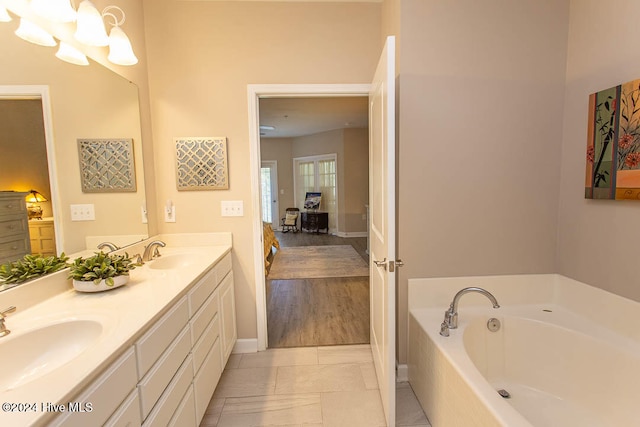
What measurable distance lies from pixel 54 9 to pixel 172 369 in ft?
5.53

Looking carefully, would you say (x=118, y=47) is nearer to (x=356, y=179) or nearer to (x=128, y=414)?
(x=128, y=414)

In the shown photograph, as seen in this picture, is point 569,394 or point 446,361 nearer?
point 446,361

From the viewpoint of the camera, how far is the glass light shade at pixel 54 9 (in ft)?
4.00

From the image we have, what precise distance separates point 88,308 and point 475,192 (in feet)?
7.13

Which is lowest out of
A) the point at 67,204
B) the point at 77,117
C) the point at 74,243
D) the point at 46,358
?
the point at 46,358

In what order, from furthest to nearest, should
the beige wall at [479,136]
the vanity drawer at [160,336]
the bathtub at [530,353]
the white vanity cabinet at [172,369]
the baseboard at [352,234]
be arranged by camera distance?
the baseboard at [352,234]
the beige wall at [479,136]
the bathtub at [530,353]
the vanity drawer at [160,336]
the white vanity cabinet at [172,369]

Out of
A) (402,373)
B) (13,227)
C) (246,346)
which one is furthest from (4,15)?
(402,373)

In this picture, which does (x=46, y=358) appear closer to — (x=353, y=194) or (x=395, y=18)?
(x=395, y=18)

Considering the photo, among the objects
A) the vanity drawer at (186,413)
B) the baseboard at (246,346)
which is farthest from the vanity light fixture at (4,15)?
the baseboard at (246,346)

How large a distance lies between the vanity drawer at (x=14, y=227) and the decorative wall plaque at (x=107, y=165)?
0.39 metres

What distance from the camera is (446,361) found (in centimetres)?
140

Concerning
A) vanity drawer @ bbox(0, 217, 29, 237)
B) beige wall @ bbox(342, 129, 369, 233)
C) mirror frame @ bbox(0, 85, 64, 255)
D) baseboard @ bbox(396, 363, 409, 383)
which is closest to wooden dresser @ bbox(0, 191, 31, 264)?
→ vanity drawer @ bbox(0, 217, 29, 237)

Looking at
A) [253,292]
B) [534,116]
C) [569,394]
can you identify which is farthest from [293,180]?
[569,394]

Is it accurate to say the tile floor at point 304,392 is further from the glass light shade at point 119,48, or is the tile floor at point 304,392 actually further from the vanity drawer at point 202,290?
the glass light shade at point 119,48
